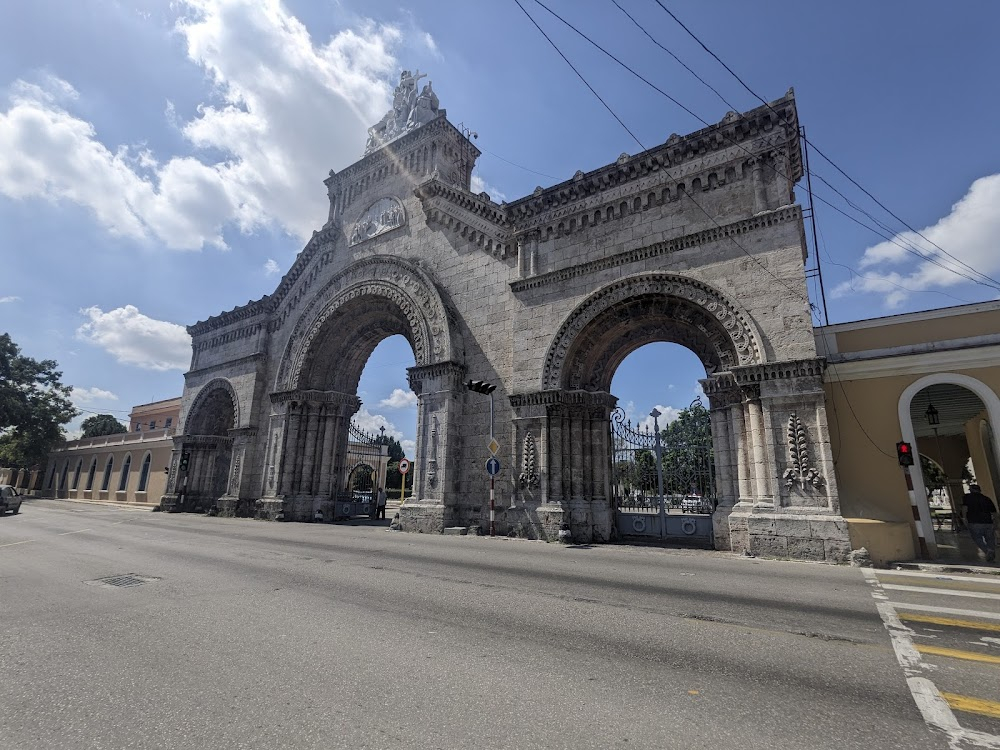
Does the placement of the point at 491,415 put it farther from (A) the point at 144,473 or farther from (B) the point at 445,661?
(A) the point at 144,473

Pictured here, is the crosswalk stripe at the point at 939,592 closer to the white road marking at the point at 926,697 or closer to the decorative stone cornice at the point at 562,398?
the white road marking at the point at 926,697

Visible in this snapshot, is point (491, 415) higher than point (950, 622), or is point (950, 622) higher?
point (491, 415)

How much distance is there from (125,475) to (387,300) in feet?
97.2

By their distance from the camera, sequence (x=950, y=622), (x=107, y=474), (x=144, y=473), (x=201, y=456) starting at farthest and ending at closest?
(x=107, y=474)
(x=144, y=473)
(x=201, y=456)
(x=950, y=622)

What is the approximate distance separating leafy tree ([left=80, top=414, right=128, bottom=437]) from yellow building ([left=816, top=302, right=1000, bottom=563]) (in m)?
81.8

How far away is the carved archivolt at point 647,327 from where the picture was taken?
11.9m

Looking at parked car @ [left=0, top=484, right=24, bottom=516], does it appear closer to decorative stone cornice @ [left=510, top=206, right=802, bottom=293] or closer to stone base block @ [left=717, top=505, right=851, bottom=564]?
decorative stone cornice @ [left=510, top=206, right=802, bottom=293]

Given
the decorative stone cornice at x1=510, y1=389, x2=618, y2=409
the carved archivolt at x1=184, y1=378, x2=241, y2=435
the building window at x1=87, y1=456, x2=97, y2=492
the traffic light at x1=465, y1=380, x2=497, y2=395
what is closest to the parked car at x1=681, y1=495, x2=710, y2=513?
the decorative stone cornice at x1=510, y1=389, x2=618, y2=409

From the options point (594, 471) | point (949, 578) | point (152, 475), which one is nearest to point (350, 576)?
point (594, 471)

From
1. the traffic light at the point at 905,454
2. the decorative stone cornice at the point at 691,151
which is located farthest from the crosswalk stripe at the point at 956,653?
the decorative stone cornice at the point at 691,151

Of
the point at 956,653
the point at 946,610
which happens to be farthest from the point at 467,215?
the point at 956,653

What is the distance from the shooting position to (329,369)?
21719 millimetres

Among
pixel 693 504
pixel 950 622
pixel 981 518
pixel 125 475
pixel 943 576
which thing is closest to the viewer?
pixel 950 622

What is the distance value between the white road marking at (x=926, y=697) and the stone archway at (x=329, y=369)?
1487cm
